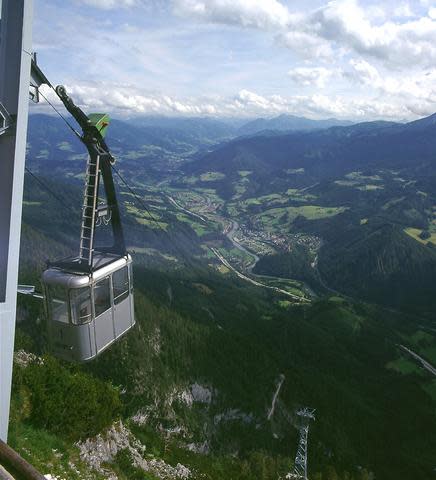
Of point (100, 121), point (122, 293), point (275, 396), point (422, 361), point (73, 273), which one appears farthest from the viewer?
point (422, 361)

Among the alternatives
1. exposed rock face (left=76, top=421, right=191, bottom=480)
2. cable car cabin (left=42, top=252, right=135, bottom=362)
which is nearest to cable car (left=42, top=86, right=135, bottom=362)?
cable car cabin (left=42, top=252, right=135, bottom=362)

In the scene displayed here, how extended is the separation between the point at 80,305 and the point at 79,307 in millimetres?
75

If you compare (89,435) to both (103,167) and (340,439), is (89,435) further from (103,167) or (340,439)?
(340,439)

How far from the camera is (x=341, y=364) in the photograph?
152 metres

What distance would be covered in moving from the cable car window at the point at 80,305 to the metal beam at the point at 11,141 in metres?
3.79

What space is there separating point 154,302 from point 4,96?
12423 centimetres

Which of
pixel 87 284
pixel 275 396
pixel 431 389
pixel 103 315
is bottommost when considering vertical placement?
pixel 431 389

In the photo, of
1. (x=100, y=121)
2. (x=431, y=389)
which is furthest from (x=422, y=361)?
(x=100, y=121)

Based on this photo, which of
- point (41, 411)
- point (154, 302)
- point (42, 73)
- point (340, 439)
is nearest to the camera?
point (42, 73)

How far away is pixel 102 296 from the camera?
16.0 metres

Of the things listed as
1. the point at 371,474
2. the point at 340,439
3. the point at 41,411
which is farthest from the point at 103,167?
the point at 340,439

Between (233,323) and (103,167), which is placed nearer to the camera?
(103,167)

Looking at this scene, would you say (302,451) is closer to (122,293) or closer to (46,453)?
(46,453)

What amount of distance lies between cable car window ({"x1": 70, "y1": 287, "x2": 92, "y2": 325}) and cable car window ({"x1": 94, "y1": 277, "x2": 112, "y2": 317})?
0.38m
